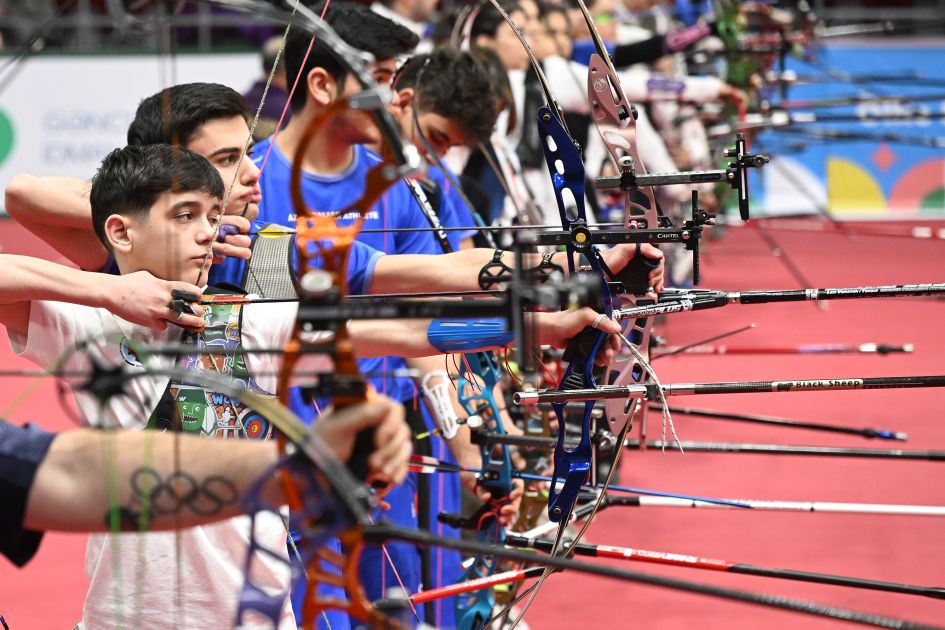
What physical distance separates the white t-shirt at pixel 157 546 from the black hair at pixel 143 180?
0.48 feet

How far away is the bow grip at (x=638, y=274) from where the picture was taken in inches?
72.3

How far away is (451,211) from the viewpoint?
8.82ft

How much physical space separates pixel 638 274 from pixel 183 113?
736 mm

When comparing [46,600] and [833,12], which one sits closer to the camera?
[46,600]

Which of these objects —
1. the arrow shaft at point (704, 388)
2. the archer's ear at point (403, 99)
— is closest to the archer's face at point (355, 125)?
the archer's ear at point (403, 99)

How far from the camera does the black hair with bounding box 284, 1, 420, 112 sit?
8.26ft

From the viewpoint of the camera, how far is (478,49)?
363 centimetres

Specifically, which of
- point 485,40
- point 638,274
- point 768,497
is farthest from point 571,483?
point 485,40

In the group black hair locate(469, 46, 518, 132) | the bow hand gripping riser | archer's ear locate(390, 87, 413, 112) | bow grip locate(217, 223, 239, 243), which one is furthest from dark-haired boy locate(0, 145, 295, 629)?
black hair locate(469, 46, 518, 132)

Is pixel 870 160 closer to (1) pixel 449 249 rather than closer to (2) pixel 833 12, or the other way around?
(2) pixel 833 12

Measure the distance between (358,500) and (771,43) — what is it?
451cm

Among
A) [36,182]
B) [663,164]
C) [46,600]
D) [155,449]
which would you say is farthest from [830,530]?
[155,449]

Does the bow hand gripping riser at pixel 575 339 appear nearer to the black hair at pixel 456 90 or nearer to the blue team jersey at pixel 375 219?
the blue team jersey at pixel 375 219

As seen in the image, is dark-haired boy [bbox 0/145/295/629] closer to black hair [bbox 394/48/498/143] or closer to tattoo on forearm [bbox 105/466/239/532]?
tattoo on forearm [bbox 105/466/239/532]
